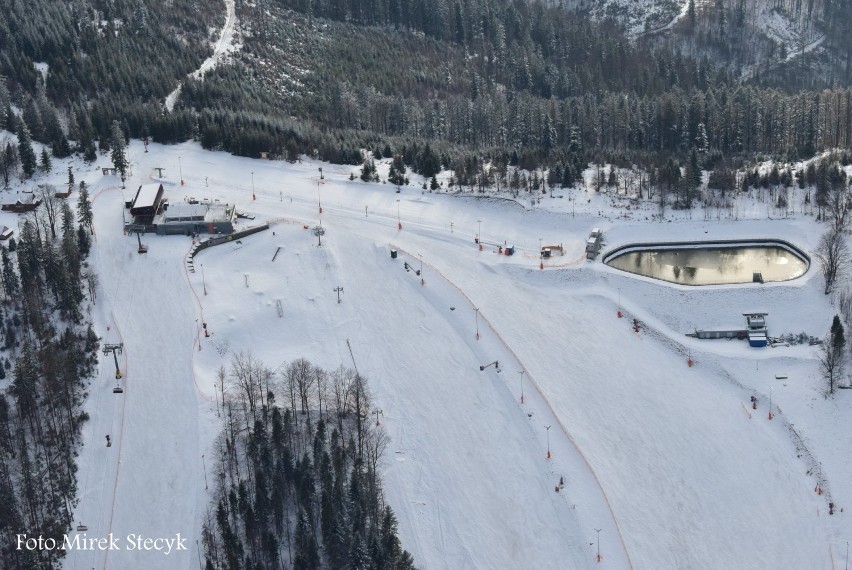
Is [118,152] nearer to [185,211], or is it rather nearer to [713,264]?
[185,211]

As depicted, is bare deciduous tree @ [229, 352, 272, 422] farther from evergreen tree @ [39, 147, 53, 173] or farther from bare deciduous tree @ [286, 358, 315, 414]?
evergreen tree @ [39, 147, 53, 173]

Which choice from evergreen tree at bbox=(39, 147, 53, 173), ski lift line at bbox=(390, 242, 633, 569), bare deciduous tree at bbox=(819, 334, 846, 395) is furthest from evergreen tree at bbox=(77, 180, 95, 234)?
bare deciduous tree at bbox=(819, 334, 846, 395)

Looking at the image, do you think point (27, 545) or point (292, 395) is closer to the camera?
point (27, 545)

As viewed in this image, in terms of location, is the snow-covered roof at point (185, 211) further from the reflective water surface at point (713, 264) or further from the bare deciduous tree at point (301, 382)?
the reflective water surface at point (713, 264)

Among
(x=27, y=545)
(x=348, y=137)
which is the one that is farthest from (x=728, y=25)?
(x=27, y=545)

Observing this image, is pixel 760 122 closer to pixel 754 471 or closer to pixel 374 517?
pixel 754 471

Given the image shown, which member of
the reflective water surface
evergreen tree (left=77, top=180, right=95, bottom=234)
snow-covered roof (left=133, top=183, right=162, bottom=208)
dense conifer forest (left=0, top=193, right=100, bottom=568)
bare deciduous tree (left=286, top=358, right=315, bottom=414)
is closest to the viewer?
dense conifer forest (left=0, top=193, right=100, bottom=568)
